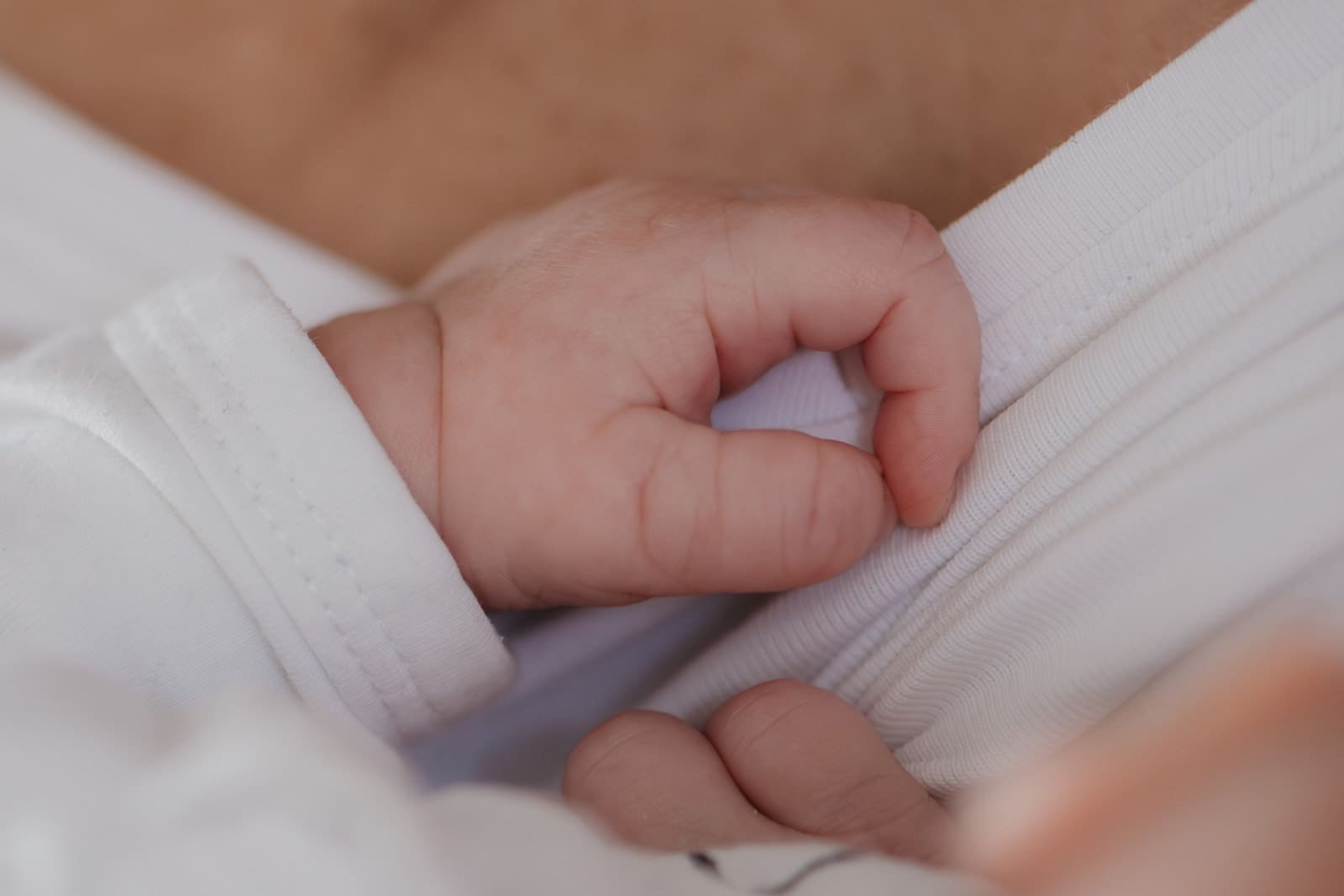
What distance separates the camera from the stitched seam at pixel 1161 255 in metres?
0.39

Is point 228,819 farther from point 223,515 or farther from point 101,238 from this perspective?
point 101,238

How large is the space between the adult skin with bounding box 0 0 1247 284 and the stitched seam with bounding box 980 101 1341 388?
146mm

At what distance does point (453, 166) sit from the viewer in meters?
0.67

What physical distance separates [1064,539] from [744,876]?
179 millimetres

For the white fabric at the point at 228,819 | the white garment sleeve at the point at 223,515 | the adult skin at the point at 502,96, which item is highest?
the adult skin at the point at 502,96

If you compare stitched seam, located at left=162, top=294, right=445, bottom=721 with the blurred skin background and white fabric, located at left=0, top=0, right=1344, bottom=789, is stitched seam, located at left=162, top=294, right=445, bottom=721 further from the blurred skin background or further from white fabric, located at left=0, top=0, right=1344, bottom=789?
the blurred skin background

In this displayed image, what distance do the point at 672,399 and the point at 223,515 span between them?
185mm

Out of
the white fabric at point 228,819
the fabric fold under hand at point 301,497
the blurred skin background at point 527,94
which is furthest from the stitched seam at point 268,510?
the blurred skin background at point 527,94

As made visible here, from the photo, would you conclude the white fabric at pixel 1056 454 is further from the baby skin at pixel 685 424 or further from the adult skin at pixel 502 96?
the adult skin at pixel 502 96

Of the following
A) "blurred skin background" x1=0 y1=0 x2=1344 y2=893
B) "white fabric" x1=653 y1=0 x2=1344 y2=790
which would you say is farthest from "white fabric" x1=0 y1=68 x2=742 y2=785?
"white fabric" x1=653 y1=0 x2=1344 y2=790

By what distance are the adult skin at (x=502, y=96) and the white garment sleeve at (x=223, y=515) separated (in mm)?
257

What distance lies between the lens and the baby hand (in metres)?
0.42

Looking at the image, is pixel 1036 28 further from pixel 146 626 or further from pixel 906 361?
pixel 146 626

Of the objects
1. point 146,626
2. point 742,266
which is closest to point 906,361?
point 742,266
